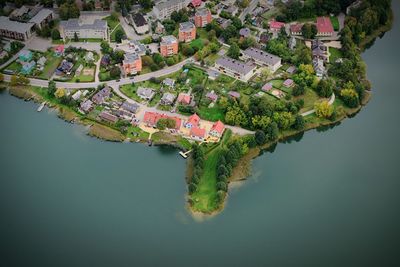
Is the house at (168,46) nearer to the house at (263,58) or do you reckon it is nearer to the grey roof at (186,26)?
the grey roof at (186,26)

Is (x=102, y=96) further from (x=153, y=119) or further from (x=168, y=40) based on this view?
(x=168, y=40)

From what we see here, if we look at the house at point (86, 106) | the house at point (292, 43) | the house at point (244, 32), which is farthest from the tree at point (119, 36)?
the house at point (292, 43)

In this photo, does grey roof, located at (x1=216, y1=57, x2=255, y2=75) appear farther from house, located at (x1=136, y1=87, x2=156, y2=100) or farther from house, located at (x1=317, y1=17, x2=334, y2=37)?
house, located at (x1=317, y1=17, x2=334, y2=37)

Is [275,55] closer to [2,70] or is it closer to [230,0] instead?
[230,0]

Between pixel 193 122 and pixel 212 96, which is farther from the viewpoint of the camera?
pixel 212 96

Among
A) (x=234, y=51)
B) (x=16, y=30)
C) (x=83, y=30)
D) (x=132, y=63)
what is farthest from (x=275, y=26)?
(x=16, y=30)

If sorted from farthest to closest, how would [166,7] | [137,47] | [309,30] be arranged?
[166,7], [309,30], [137,47]
